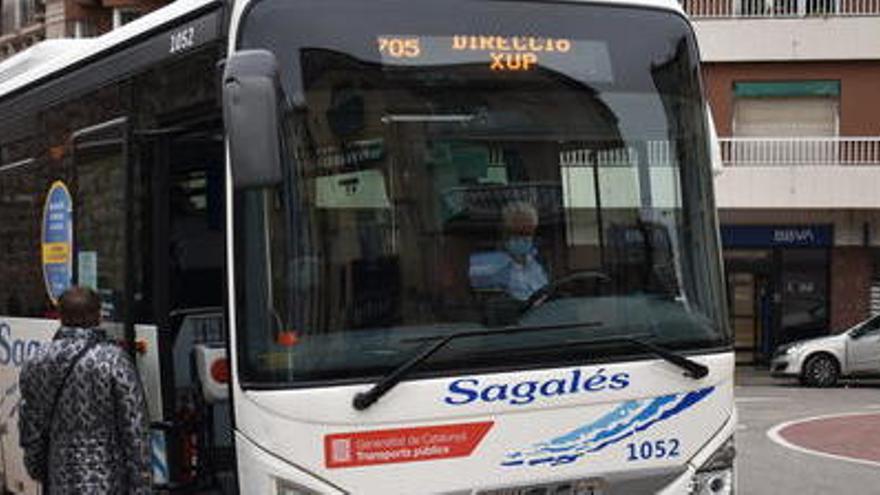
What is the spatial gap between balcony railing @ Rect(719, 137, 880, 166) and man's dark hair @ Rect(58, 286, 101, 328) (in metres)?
28.9

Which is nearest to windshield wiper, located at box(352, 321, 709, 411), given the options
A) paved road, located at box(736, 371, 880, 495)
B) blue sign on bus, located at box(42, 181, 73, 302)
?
blue sign on bus, located at box(42, 181, 73, 302)

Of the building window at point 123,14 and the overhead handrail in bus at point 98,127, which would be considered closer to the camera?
the overhead handrail in bus at point 98,127

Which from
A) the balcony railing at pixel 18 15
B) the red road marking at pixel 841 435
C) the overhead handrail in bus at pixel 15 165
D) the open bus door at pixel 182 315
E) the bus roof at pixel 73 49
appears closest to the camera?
the bus roof at pixel 73 49

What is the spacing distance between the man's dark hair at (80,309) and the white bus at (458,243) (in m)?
0.49

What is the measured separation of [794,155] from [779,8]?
3815 mm

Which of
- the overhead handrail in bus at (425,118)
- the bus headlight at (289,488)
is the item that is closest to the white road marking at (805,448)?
the overhead handrail in bus at (425,118)

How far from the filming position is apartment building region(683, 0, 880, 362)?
33.3 metres

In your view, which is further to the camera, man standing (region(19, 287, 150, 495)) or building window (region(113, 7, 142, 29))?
building window (region(113, 7, 142, 29))

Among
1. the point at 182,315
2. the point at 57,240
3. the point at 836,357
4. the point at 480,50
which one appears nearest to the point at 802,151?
the point at 836,357

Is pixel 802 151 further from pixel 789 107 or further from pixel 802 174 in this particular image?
pixel 789 107

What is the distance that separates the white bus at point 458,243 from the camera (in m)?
5.09

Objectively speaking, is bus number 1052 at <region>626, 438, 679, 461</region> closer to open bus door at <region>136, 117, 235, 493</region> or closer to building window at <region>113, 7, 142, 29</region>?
open bus door at <region>136, 117, 235, 493</region>

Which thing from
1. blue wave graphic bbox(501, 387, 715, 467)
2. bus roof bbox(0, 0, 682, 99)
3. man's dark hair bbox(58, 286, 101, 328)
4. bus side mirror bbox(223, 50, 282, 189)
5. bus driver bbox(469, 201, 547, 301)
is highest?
bus roof bbox(0, 0, 682, 99)

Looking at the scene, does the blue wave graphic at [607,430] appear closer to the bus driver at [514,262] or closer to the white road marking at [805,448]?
the bus driver at [514,262]
